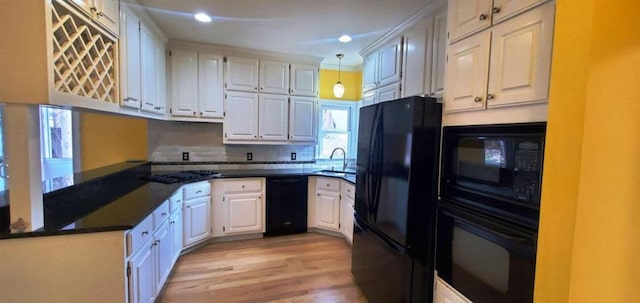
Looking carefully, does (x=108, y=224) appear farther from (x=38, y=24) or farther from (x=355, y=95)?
(x=355, y=95)

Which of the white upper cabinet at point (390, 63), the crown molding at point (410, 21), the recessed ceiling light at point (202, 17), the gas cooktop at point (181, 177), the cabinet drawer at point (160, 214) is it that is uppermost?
the recessed ceiling light at point (202, 17)

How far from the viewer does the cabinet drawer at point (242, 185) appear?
3.45 metres

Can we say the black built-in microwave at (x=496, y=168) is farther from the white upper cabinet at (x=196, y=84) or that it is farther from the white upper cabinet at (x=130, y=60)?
the white upper cabinet at (x=196, y=84)

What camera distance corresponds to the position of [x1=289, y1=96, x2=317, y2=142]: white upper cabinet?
12.8 ft

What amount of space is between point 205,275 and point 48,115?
2445 millimetres

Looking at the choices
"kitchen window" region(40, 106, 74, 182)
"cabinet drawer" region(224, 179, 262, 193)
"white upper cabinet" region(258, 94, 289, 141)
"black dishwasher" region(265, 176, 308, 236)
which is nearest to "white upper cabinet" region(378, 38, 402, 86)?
"white upper cabinet" region(258, 94, 289, 141)

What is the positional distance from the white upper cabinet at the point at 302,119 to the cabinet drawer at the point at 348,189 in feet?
2.98

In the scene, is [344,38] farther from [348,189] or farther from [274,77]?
[348,189]

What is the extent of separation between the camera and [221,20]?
8.82 ft

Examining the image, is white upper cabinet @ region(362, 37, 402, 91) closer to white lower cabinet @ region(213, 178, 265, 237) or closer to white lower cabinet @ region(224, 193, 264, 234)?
white lower cabinet @ region(213, 178, 265, 237)

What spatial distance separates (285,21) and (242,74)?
1.23 m

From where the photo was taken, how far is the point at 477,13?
146cm

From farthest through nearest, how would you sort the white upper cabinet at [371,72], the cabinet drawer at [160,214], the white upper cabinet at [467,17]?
1. the white upper cabinet at [371,72]
2. the cabinet drawer at [160,214]
3. the white upper cabinet at [467,17]

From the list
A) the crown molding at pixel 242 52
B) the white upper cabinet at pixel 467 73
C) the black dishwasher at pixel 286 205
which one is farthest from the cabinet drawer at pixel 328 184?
the white upper cabinet at pixel 467 73
